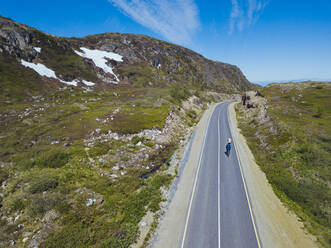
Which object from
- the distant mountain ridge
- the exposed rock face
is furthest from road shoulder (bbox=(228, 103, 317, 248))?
the exposed rock face

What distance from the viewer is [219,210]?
14.8 m

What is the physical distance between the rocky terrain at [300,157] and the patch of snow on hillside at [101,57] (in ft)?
317

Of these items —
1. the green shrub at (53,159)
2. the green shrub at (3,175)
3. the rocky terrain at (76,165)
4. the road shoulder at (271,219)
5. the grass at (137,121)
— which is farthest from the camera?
the grass at (137,121)

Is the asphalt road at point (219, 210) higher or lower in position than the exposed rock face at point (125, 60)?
lower

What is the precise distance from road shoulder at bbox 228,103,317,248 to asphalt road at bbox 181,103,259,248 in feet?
2.56

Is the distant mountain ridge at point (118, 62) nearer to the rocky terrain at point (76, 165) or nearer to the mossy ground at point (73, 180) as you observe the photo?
the rocky terrain at point (76, 165)

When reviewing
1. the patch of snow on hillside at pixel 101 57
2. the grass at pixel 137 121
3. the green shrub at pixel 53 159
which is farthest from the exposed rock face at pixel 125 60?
the green shrub at pixel 53 159

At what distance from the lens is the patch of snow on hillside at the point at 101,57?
108m

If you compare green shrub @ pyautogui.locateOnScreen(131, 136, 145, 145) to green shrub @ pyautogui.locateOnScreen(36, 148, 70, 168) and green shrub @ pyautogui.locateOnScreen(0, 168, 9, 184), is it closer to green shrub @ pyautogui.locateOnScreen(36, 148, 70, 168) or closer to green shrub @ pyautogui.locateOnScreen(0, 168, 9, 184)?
green shrub @ pyautogui.locateOnScreen(36, 148, 70, 168)

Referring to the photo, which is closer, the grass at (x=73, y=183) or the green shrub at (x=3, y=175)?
the grass at (x=73, y=183)

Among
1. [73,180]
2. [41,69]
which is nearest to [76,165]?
[73,180]

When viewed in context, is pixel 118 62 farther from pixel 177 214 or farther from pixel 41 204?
pixel 177 214

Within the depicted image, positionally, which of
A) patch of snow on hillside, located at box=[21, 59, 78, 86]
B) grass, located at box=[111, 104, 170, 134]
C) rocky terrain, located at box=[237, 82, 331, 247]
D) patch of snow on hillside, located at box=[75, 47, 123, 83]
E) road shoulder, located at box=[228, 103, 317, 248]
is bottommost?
road shoulder, located at box=[228, 103, 317, 248]

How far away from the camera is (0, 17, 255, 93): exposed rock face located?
7856 centimetres
